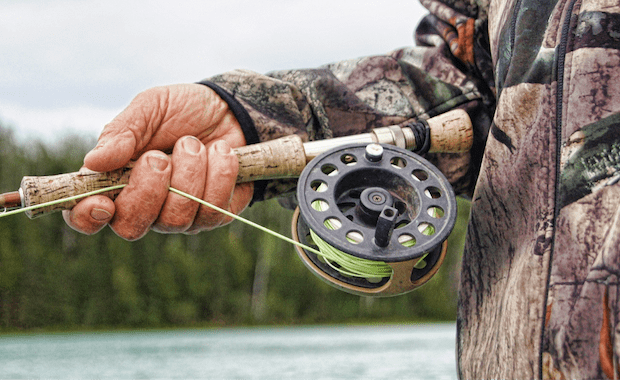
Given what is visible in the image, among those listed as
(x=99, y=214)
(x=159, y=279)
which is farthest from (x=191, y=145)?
(x=159, y=279)

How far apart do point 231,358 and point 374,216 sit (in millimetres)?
6977

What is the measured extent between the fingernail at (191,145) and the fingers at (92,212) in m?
0.24

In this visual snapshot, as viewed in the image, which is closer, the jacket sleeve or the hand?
the hand

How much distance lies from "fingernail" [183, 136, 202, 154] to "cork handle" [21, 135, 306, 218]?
0.12 m

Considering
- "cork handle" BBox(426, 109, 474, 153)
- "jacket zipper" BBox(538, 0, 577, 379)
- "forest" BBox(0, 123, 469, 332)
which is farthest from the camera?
"forest" BBox(0, 123, 469, 332)

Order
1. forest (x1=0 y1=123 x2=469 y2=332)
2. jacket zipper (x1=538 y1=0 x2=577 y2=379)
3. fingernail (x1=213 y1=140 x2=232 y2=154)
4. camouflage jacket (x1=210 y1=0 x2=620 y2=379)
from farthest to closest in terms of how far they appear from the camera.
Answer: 1. forest (x1=0 y1=123 x2=469 y2=332)
2. fingernail (x1=213 y1=140 x2=232 y2=154)
3. jacket zipper (x1=538 y1=0 x2=577 y2=379)
4. camouflage jacket (x1=210 y1=0 x2=620 y2=379)

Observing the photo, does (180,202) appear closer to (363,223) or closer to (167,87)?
(167,87)

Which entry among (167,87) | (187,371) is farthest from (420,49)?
(187,371)

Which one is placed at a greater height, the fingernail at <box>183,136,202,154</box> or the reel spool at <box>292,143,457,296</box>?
the fingernail at <box>183,136,202,154</box>

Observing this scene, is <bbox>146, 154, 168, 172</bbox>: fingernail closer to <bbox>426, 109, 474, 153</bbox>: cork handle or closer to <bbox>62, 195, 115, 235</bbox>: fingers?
<bbox>62, 195, 115, 235</bbox>: fingers

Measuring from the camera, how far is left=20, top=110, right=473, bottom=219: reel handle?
1.44 meters

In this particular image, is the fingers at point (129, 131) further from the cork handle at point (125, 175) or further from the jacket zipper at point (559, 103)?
the jacket zipper at point (559, 103)

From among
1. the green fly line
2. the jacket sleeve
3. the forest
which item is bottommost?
the forest

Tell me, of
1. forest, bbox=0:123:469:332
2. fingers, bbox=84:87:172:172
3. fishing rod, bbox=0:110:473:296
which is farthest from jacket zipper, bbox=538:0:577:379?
forest, bbox=0:123:469:332
